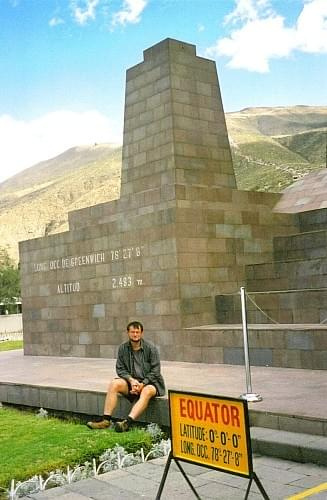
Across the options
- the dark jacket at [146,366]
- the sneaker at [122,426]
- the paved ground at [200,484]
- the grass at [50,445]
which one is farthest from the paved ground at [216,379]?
the sneaker at [122,426]

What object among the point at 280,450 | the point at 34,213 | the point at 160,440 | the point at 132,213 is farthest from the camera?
the point at 34,213

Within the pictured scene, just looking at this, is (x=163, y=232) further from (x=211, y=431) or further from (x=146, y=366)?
(x=211, y=431)

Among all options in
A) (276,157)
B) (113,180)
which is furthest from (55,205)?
(276,157)

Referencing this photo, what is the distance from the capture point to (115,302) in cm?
1303

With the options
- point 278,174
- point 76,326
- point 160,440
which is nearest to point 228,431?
point 160,440

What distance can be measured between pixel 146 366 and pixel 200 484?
242 centimetres

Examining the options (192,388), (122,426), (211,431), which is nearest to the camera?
(211,431)

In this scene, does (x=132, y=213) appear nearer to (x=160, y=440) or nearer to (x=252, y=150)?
(x=160, y=440)

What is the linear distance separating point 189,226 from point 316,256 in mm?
2739

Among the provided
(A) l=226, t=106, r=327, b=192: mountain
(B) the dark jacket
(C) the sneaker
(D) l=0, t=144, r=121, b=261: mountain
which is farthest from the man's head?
(D) l=0, t=144, r=121, b=261: mountain

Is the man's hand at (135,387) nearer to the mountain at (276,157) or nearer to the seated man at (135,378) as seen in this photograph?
the seated man at (135,378)

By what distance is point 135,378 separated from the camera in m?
7.12

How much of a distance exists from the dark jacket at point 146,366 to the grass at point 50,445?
23.1 inches

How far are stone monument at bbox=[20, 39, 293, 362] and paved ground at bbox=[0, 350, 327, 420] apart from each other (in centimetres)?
113
